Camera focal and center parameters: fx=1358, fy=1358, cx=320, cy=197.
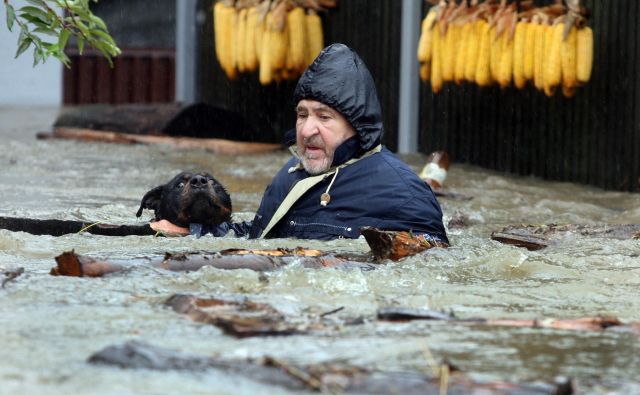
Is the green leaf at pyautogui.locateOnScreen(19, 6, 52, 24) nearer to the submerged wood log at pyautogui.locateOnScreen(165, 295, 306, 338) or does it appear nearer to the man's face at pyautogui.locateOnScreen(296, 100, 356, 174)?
the man's face at pyautogui.locateOnScreen(296, 100, 356, 174)

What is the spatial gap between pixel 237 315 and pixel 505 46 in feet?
24.1

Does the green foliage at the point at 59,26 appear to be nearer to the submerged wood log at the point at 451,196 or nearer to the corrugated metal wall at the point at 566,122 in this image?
the submerged wood log at the point at 451,196

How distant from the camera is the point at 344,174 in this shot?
6.68 meters

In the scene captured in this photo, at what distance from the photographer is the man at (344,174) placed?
6.54 m

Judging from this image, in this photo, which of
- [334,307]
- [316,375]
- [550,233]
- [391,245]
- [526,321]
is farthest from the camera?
[550,233]

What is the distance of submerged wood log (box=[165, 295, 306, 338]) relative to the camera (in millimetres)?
4309

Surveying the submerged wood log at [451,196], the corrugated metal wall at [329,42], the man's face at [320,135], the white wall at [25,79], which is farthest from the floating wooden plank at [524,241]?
the white wall at [25,79]

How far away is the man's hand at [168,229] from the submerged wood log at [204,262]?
1372 mm

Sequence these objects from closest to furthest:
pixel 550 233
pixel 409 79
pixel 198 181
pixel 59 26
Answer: pixel 198 181
pixel 59 26
pixel 550 233
pixel 409 79

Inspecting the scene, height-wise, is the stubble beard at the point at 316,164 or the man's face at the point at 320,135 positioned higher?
the man's face at the point at 320,135

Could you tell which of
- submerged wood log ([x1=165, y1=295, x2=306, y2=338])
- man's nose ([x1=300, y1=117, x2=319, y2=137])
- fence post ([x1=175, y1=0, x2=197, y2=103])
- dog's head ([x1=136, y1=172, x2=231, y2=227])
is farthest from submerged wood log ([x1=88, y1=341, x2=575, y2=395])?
fence post ([x1=175, y1=0, x2=197, y2=103])

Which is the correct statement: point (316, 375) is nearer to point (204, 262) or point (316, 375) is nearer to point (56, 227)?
point (204, 262)

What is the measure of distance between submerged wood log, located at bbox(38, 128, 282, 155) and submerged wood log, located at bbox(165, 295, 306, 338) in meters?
9.57

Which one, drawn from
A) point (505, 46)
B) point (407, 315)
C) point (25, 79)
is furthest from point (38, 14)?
point (25, 79)
